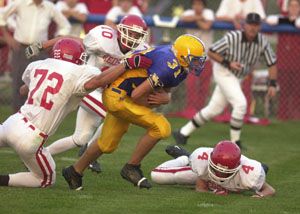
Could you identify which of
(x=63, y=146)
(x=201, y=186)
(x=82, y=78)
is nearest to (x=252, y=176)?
(x=201, y=186)

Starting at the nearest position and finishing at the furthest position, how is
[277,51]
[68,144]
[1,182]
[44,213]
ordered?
[44,213]
[1,182]
[68,144]
[277,51]

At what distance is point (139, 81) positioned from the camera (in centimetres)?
601

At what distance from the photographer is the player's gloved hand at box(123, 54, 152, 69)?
18.9ft

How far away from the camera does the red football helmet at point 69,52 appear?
20.3 ft

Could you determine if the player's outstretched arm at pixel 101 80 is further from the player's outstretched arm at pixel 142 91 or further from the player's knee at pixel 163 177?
the player's knee at pixel 163 177

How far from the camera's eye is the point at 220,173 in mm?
5965

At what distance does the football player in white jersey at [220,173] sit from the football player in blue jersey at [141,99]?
43 centimetres

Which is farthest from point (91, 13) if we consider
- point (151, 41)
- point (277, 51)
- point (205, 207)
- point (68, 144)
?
point (205, 207)

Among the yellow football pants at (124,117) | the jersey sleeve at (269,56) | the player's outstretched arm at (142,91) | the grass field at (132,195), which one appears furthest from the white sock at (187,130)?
the player's outstretched arm at (142,91)

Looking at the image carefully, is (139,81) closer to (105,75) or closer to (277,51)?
(105,75)

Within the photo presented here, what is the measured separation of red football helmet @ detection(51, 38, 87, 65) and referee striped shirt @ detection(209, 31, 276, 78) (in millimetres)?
3463

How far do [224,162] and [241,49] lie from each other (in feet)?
12.7

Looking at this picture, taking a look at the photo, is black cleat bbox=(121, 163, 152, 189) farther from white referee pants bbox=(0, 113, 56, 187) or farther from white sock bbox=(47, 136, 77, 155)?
white sock bbox=(47, 136, 77, 155)

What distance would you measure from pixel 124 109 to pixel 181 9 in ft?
42.8
